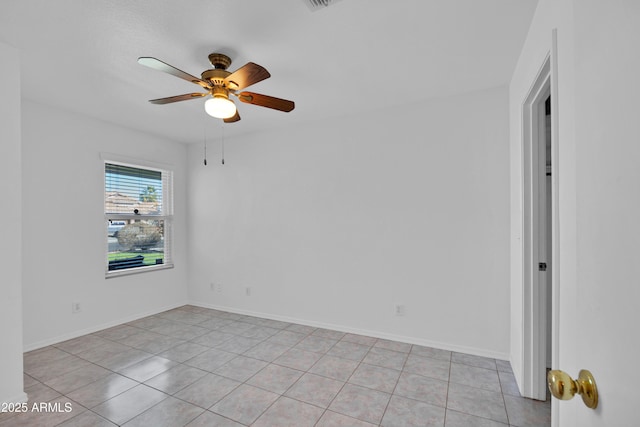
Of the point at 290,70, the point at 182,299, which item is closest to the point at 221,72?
the point at 290,70

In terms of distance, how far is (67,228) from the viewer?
3.40 metres

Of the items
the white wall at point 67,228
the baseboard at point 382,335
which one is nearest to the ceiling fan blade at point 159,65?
the white wall at point 67,228

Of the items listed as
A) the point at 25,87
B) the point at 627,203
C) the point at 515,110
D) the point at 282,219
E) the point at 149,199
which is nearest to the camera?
the point at 627,203

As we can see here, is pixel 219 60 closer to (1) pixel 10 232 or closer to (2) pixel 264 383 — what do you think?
(1) pixel 10 232

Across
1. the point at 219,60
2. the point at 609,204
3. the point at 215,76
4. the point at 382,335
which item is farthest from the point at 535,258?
the point at 219,60

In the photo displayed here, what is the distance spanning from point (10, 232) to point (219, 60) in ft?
6.39

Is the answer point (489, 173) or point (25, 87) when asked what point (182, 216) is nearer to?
point (25, 87)

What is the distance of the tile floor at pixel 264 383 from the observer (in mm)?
2021

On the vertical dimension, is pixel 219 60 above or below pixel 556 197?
above

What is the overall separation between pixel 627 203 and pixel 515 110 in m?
2.42

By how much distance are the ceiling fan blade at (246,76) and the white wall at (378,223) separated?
1649 millimetres

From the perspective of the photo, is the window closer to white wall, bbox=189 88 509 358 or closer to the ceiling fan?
white wall, bbox=189 88 509 358

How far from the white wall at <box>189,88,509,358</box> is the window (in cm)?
73

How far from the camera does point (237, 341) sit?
331 cm
